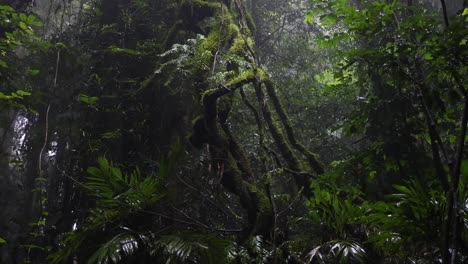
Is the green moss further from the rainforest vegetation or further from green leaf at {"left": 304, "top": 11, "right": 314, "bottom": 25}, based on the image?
green leaf at {"left": 304, "top": 11, "right": 314, "bottom": 25}

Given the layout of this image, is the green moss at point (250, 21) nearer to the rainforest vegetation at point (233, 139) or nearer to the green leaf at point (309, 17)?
the rainforest vegetation at point (233, 139)

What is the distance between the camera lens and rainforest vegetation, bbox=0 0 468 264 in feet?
10.3

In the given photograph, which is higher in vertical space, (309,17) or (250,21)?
(250,21)

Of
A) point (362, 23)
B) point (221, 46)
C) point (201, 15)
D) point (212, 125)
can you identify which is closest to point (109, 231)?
point (212, 125)

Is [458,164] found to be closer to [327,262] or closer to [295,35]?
[327,262]

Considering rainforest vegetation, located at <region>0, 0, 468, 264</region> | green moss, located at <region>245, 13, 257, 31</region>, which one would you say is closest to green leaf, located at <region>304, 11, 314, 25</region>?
rainforest vegetation, located at <region>0, 0, 468, 264</region>

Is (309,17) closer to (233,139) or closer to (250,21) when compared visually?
(233,139)

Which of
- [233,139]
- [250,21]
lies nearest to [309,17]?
[233,139]

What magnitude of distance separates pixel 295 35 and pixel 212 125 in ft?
22.4

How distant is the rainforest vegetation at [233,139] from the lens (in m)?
3.15

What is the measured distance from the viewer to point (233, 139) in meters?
4.66

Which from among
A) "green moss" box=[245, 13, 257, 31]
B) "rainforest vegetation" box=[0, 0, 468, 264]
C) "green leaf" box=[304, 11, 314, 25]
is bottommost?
"rainforest vegetation" box=[0, 0, 468, 264]

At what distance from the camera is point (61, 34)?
7.42 metres

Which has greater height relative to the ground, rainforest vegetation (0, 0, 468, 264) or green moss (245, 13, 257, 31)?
green moss (245, 13, 257, 31)
